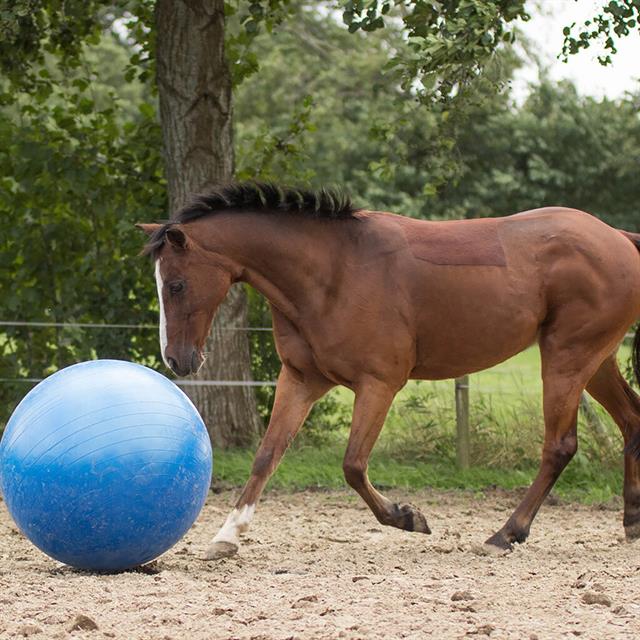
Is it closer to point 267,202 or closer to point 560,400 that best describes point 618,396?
point 560,400

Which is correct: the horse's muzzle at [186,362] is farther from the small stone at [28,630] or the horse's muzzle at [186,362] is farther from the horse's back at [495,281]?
the small stone at [28,630]

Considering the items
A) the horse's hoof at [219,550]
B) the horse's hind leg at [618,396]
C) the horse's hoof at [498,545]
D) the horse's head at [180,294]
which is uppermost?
the horse's head at [180,294]

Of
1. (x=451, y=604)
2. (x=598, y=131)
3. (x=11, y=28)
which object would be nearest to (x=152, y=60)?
(x=11, y=28)

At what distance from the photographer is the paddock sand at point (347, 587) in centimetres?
394

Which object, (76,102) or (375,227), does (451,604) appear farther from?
(76,102)

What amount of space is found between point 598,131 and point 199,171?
66.2 feet

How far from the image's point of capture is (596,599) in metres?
4.38

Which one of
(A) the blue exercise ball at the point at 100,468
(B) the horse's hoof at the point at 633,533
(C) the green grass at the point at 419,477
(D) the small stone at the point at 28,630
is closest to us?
(D) the small stone at the point at 28,630

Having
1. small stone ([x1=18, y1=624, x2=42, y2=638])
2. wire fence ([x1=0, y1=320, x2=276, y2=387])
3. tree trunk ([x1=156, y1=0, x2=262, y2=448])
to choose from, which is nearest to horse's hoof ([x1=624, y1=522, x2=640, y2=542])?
wire fence ([x1=0, y1=320, x2=276, y2=387])

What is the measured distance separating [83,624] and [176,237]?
2129 mm

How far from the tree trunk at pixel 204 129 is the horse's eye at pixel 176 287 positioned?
143 inches

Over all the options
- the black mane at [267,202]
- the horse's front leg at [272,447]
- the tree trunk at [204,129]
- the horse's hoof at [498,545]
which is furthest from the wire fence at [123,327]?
the horse's hoof at [498,545]

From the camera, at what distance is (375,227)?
236 inches

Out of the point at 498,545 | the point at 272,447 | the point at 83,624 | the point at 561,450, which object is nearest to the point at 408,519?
the point at 498,545
